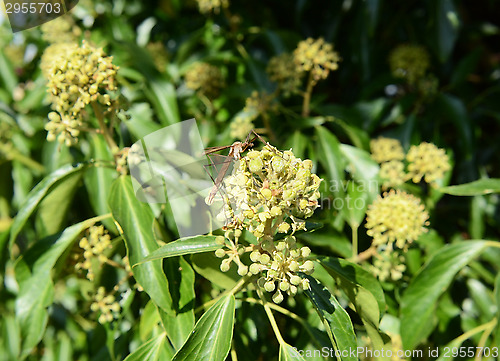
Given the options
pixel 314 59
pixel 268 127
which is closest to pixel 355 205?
pixel 268 127

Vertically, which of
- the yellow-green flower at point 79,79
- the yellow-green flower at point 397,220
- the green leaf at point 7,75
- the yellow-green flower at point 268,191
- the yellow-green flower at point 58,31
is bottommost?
the yellow-green flower at point 397,220

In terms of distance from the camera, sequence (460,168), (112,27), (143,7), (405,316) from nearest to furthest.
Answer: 1. (405,316)
2. (460,168)
3. (112,27)
4. (143,7)

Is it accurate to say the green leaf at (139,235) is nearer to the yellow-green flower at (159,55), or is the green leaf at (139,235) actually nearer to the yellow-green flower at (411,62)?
the yellow-green flower at (159,55)

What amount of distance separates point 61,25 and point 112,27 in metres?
0.36

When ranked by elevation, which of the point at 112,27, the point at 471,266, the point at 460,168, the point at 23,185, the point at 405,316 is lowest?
the point at 471,266

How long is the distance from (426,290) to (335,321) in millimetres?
575

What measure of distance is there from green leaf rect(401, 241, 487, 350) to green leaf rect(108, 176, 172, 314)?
31.6 inches

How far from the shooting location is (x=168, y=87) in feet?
6.25

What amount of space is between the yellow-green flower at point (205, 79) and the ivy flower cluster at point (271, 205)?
3.81 feet

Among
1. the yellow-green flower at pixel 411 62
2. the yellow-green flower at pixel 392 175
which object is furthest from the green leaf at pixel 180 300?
the yellow-green flower at pixel 411 62

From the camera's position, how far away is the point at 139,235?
1191mm

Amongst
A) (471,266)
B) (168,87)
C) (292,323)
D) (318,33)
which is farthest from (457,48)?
(292,323)

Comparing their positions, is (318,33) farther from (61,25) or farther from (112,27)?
(61,25)

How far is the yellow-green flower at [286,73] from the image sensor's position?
1.82 m
